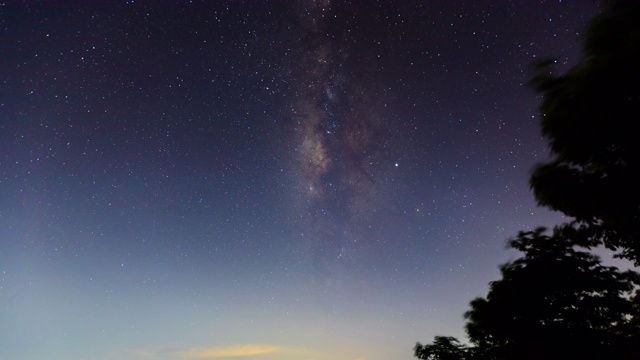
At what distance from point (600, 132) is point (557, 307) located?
5.66 metres

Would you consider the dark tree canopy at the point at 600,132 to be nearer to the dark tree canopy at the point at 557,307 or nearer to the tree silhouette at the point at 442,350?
the dark tree canopy at the point at 557,307

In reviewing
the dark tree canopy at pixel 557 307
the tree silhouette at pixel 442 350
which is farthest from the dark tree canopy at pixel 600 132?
the tree silhouette at pixel 442 350

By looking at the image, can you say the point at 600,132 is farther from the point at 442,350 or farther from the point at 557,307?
the point at 442,350

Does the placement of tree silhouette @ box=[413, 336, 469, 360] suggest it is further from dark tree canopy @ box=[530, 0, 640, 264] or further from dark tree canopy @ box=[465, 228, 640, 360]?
dark tree canopy @ box=[530, 0, 640, 264]

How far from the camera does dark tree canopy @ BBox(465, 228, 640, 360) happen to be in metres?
8.32

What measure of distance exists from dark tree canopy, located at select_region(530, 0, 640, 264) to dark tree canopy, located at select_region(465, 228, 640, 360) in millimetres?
2673

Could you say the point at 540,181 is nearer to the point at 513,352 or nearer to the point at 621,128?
the point at 621,128

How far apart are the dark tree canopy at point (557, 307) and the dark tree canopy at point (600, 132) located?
2673mm

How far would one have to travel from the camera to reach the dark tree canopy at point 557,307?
8320mm

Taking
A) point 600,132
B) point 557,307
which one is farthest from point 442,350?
point 600,132

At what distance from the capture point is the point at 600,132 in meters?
Answer: 5.03

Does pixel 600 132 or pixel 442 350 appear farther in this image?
pixel 442 350

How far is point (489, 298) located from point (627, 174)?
5.95 m

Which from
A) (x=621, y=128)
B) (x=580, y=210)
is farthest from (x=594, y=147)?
(x=580, y=210)
